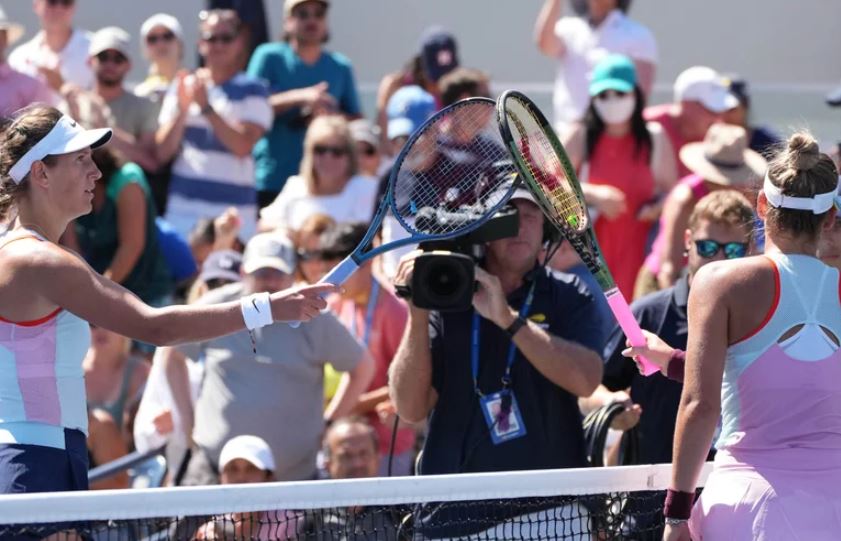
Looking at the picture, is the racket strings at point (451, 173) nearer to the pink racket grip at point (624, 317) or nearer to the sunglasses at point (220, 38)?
the pink racket grip at point (624, 317)

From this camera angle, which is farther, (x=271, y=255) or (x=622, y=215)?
(x=622, y=215)

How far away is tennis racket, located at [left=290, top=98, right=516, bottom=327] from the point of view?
4.49 m

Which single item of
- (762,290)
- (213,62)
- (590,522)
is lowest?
(590,522)

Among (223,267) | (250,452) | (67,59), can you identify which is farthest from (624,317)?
(67,59)

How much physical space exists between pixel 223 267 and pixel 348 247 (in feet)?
2.59

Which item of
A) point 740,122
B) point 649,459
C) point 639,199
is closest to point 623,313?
point 649,459

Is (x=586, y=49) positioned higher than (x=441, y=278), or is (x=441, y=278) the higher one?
(x=586, y=49)

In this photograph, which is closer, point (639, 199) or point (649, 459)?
point (649, 459)

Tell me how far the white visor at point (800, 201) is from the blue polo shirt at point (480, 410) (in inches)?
49.6

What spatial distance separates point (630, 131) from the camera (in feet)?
26.3

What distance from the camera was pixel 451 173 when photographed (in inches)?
Result: 199

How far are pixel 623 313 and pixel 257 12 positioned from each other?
727 cm

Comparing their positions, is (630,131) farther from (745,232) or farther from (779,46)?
(779,46)

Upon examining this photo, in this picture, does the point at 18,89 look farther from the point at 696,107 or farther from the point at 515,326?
the point at 515,326
